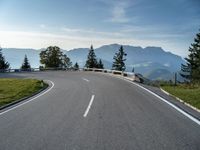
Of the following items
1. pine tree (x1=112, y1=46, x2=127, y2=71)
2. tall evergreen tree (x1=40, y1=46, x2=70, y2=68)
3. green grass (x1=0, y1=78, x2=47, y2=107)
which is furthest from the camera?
tall evergreen tree (x1=40, y1=46, x2=70, y2=68)

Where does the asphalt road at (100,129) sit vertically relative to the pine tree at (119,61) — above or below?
below

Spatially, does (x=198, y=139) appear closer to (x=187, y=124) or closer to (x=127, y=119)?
(x=187, y=124)

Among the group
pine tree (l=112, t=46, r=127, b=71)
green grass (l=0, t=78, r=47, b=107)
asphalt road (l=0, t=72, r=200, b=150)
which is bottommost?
green grass (l=0, t=78, r=47, b=107)

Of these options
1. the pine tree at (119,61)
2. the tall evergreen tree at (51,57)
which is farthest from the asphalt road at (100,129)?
the tall evergreen tree at (51,57)

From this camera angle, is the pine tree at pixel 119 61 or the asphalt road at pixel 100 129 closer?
the asphalt road at pixel 100 129

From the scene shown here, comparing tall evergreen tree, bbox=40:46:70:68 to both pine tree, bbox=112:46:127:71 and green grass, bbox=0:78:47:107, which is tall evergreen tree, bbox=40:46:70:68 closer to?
pine tree, bbox=112:46:127:71

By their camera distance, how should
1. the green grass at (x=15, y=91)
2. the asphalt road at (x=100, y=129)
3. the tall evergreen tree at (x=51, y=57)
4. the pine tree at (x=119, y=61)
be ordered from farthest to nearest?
1. the tall evergreen tree at (x=51, y=57)
2. the pine tree at (x=119, y=61)
3. the green grass at (x=15, y=91)
4. the asphalt road at (x=100, y=129)

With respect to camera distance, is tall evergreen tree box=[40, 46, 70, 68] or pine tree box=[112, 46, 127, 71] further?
tall evergreen tree box=[40, 46, 70, 68]

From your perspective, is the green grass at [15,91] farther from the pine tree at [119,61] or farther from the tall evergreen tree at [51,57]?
the pine tree at [119,61]

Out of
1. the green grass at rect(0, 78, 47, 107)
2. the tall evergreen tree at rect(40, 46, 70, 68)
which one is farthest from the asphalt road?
the tall evergreen tree at rect(40, 46, 70, 68)

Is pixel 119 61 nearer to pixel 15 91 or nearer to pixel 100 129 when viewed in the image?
pixel 15 91

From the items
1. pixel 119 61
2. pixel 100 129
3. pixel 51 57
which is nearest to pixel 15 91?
→ pixel 100 129

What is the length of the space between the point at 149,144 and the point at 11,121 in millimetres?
5234

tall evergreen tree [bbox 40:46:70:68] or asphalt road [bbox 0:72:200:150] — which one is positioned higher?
tall evergreen tree [bbox 40:46:70:68]
